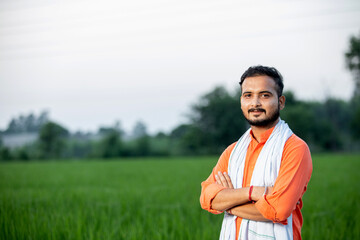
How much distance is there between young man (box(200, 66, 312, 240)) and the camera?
151cm

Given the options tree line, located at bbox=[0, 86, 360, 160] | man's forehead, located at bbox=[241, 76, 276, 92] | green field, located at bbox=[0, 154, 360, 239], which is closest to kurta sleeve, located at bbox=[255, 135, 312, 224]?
man's forehead, located at bbox=[241, 76, 276, 92]

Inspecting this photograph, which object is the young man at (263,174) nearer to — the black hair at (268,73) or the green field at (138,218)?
the black hair at (268,73)

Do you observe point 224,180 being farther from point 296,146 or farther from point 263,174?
point 296,146

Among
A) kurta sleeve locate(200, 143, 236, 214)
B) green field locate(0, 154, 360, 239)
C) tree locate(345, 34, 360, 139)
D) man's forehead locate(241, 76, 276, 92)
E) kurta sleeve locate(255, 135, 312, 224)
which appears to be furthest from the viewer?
tree locate(345, 34, 360, 139)

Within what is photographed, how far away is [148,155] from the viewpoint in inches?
1201

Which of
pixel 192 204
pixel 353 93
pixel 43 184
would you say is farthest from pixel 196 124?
pixel 192 204

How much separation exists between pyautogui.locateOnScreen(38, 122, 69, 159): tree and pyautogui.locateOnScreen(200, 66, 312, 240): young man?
1153 inches

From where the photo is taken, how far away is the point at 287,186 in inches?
58.6

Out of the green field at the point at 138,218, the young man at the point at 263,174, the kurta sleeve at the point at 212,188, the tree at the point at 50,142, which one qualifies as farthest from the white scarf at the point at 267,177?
the tree at the point at 50,142

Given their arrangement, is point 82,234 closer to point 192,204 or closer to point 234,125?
point 192,204

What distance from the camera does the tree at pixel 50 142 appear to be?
2848cm

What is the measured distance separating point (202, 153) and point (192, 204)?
28.8 m

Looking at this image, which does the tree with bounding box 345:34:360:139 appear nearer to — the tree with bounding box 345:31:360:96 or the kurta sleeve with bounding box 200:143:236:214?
the tree with bounding box 345:31:360:96

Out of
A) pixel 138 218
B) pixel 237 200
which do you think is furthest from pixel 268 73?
pixel 138 218
